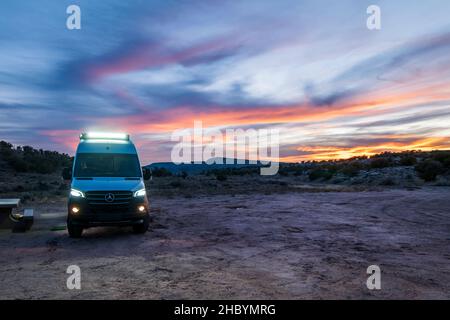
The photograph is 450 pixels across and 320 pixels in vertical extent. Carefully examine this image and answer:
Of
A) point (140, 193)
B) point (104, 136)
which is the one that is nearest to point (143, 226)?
point (140, 193)

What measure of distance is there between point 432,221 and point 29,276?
1358cm

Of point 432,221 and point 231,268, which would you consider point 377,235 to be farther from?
point 231,268

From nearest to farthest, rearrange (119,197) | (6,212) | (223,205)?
(119,197) → (6,212) → (223,205)

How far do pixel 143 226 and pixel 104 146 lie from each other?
2.98m

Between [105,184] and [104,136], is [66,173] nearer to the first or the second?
[105,184]

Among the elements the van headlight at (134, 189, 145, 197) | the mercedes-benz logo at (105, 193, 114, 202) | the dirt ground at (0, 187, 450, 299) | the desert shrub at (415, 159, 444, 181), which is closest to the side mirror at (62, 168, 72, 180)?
the mercedes-benz logo at (105, 193, 114, 202)

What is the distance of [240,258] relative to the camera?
9.46 meters

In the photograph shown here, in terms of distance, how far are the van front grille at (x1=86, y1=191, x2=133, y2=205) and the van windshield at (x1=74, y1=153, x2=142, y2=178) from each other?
3.73 feet

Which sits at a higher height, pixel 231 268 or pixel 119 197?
pixel 119 197

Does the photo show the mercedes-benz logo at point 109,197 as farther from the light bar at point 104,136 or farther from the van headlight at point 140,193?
the light bar at point 104,136

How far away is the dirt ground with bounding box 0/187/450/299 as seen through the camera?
6.89 meters
